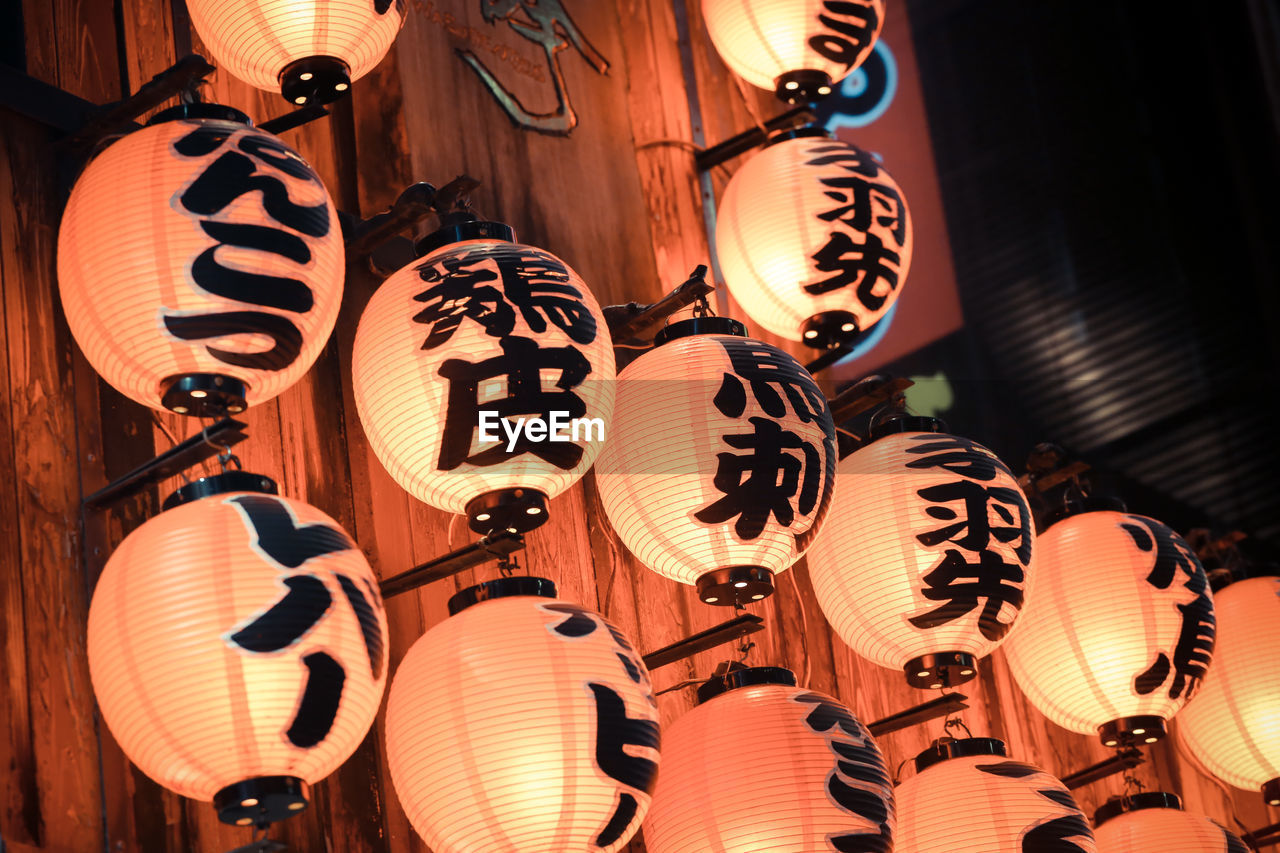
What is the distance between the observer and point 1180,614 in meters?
3.48

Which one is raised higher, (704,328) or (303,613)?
(704,328)

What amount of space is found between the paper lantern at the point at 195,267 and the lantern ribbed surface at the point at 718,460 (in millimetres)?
720

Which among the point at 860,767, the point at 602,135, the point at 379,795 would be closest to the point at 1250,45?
the point at 602,135

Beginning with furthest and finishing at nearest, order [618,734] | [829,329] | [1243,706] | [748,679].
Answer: [1243,706] → [829,329] → [748,679] → [618,734]

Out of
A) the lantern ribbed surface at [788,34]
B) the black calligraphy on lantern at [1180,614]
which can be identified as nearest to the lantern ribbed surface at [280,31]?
the lantern ribbed surface at [788,34]

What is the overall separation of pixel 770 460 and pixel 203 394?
1.02 meters

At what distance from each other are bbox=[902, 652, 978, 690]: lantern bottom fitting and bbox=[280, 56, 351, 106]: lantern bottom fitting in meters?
1.67

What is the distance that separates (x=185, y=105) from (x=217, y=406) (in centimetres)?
53

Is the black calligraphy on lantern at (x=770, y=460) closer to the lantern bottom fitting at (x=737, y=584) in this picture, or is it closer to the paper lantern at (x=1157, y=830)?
the lantern bottom fitting at (x=737, y=584)

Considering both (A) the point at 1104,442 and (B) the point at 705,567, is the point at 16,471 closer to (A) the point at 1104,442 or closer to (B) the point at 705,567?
(B) the point at 705,567

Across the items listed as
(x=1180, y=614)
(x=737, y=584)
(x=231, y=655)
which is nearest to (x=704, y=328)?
(x=737, y=584)

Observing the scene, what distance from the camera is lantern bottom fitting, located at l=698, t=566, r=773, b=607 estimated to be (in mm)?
2648

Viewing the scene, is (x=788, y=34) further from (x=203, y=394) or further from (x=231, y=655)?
(x=231, y=655)

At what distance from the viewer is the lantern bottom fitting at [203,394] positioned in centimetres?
211
